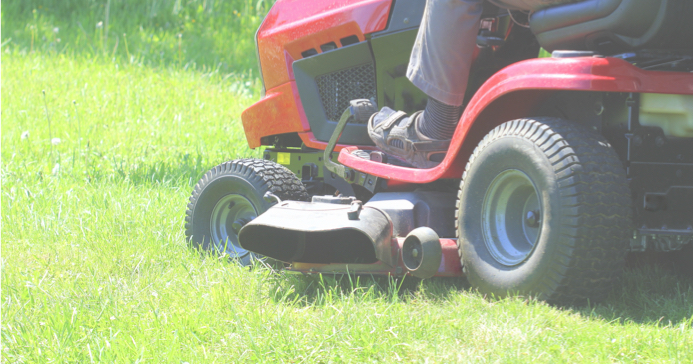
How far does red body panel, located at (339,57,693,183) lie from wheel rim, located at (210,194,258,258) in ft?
2.10

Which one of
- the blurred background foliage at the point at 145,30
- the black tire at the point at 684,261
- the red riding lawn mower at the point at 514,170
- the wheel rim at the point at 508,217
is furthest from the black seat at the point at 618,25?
the blurred background foliage at the point at 145,30

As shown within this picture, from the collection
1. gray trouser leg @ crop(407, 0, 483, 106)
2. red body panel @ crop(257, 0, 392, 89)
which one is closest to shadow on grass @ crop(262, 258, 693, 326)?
gray trouser leg @ crop(407, 0, 483, 106)

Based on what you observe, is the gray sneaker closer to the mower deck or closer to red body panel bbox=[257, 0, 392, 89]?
the mower deck

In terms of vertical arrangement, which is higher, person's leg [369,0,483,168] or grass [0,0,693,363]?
person's leg [369,0,483,168]

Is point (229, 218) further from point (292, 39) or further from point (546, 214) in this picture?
point (546, 214)

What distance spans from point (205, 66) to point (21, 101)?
7.45 ft

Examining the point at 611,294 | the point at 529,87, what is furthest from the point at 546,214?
the point at 611,294

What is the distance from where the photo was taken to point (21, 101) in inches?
239

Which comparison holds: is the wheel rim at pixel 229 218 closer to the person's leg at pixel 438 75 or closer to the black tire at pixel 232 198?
the black tire at pixel 232 198

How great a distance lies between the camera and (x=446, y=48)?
7.59 ft

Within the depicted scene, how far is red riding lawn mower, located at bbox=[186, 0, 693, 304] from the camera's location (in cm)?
189

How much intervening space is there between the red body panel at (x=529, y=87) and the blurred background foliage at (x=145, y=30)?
562 centimetres

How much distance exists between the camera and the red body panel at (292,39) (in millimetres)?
2979

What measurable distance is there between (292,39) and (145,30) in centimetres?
602
